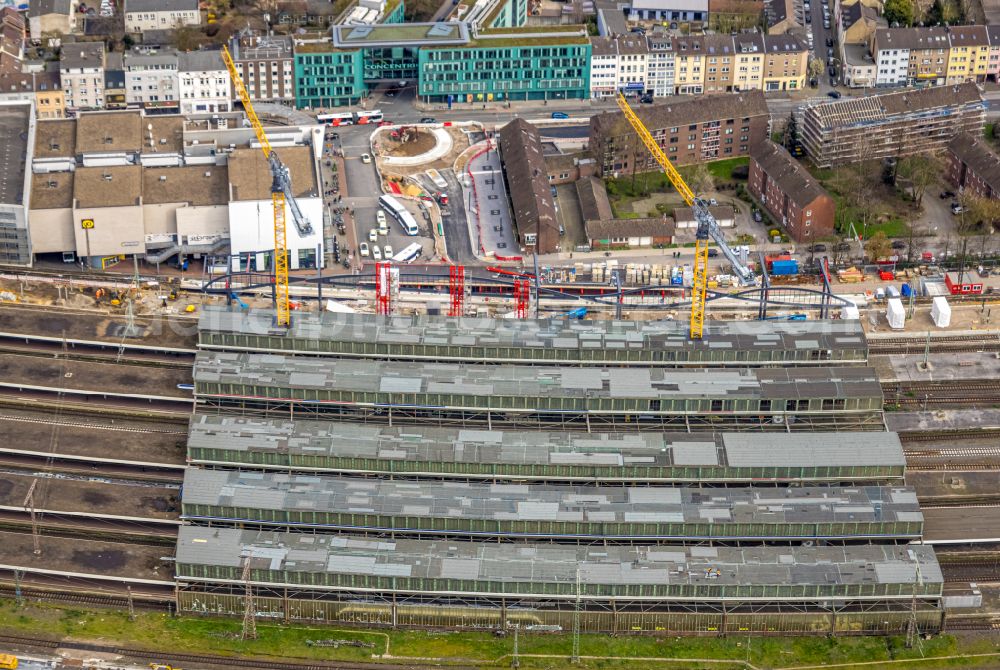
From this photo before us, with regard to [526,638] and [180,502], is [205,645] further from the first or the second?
[526,638]

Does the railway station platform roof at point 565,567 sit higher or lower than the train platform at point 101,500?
lower

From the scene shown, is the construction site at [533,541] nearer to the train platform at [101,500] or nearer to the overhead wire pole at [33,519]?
the train platform at [101,500]

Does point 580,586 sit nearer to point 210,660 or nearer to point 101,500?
point 210,660

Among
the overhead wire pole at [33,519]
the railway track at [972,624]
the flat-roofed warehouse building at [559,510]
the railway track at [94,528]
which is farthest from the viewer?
the railway track at [94,528]

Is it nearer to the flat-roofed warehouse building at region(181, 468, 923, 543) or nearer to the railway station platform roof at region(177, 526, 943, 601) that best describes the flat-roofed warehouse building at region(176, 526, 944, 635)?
the railway station platform roof at region(177, 526, 943, 601)

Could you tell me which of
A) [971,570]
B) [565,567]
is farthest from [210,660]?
[971,570]

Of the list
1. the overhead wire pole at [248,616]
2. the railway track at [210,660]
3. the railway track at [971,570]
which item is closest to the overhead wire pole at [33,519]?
the railway track at [210,660]
